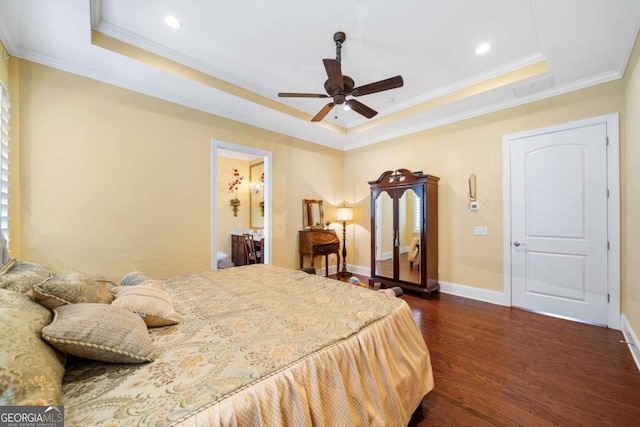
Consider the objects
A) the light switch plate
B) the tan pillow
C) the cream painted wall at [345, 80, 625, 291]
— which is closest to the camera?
the tan pillow

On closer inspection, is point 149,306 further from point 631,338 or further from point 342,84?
point 631,338

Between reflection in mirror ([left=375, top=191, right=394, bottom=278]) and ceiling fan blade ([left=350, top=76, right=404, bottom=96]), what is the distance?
79.0 inches

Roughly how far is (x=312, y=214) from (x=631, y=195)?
3.85 m

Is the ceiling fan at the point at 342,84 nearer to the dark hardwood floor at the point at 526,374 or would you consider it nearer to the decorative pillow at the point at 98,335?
the decorative pillow at the point at 98,335

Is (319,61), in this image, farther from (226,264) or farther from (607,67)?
(226,264)

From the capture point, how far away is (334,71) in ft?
7.18

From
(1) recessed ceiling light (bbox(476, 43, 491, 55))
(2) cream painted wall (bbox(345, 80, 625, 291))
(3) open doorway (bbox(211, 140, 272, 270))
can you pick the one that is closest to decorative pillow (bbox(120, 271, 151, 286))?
(3) open doorway (bbox(211, 140, 272, 270))

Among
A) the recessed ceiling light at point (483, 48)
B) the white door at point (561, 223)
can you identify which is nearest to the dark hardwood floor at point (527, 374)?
the white door at point (561, 223)

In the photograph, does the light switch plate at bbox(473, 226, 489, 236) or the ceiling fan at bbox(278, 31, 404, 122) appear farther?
the light switch plate at bbox(473, 226, 489, 236)

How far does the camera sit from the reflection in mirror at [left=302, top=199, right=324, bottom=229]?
4.59 meters

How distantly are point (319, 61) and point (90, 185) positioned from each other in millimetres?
2777

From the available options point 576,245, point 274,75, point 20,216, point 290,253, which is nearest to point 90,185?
point 20,216

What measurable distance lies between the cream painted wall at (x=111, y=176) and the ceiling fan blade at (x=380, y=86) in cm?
208

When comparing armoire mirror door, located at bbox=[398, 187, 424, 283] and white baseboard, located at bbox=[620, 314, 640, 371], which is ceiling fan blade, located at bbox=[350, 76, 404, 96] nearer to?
armoire mirror door, located at bbox=[398, 187, 424, 283]
